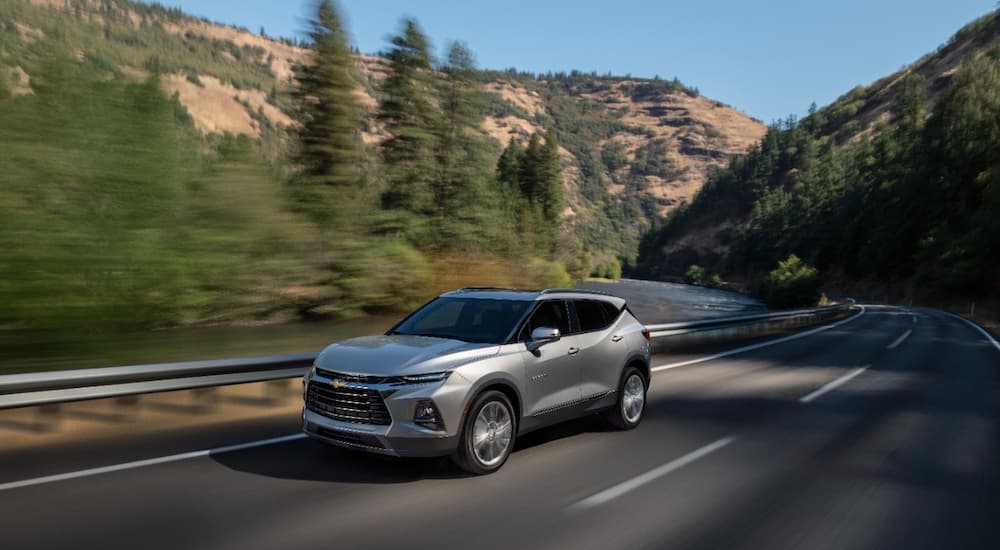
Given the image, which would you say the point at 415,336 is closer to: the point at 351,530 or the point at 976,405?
the point at 351,530

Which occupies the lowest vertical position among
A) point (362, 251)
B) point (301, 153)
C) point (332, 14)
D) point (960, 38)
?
point (362, 251)

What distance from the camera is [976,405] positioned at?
10.5 m

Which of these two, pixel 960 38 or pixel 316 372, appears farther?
pixel 960 38

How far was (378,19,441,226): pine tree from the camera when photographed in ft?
104

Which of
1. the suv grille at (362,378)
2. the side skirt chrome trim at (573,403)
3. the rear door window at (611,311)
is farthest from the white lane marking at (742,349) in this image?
the suv grille at (362,378)

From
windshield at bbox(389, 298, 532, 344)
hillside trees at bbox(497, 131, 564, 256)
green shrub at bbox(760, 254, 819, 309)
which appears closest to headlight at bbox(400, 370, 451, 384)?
windshield at bbox(389, 298, 532, 344)

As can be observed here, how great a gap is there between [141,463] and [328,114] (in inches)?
888

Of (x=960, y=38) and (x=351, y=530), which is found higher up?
(x=960, y=38)

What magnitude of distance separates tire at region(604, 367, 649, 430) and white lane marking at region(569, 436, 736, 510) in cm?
104

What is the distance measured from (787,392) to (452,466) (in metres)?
7.32

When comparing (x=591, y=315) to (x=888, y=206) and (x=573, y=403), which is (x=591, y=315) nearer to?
(x=573, y=403)

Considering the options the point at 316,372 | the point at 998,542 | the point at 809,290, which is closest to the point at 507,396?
the point at 316,372

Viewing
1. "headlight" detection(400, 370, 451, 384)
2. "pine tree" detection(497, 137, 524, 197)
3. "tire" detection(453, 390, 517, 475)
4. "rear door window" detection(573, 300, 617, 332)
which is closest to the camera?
"headlight" detection(400, 370, 451, 384)

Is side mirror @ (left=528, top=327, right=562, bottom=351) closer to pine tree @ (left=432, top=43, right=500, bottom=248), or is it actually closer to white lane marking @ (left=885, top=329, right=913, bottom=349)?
white lane marking @ (left=885, top=329, right=913, bottom=349)
